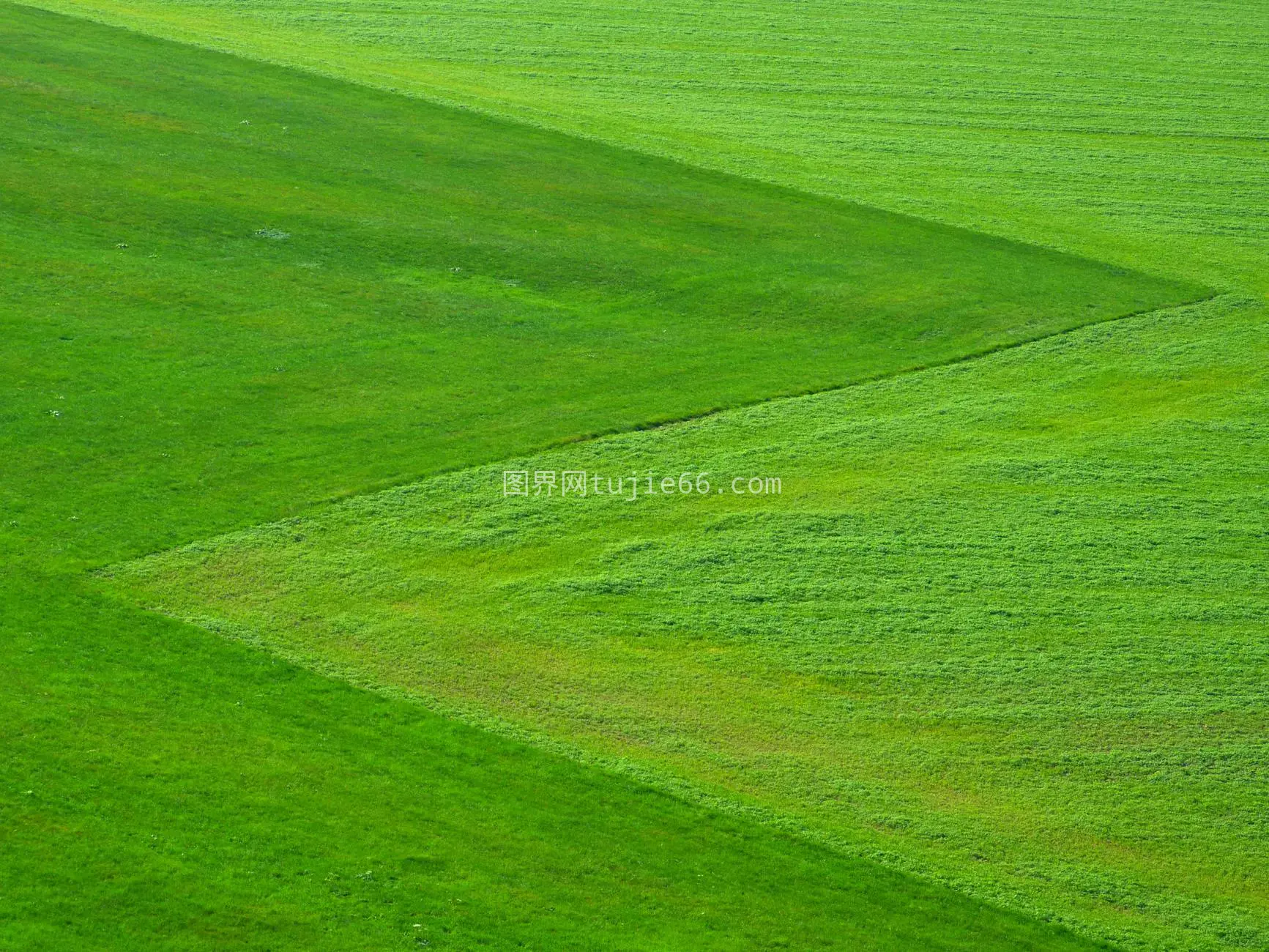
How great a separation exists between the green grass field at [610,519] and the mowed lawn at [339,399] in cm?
9

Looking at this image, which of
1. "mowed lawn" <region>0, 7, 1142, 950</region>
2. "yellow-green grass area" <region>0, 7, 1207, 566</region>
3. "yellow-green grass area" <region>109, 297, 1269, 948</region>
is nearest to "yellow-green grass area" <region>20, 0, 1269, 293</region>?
"yellow-green grass area" <region>0, 7, 1207, 566</region>

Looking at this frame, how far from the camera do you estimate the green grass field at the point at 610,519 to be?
1892 cm

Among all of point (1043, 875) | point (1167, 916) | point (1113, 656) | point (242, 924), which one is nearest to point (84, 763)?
point (242, 924)

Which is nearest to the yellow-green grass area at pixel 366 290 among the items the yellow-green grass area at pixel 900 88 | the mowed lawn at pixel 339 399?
the mowed lawn at pixel 339 399

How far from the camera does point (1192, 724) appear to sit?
23062 mm

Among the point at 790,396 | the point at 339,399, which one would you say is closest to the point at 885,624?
the point at 790,396

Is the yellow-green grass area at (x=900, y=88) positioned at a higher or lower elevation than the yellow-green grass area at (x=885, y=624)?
higher

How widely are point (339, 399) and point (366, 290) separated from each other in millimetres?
5873

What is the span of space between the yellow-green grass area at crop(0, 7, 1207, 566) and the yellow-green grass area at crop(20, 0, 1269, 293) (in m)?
3.12

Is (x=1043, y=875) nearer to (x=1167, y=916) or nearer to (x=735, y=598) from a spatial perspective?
(x=1167, y=916)

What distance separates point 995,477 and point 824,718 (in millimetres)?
9733

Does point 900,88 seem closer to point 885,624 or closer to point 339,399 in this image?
point 339,399

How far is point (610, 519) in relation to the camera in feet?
91.6

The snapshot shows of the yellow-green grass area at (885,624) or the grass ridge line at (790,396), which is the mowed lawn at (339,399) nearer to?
the grass ridge line at (790,396)
